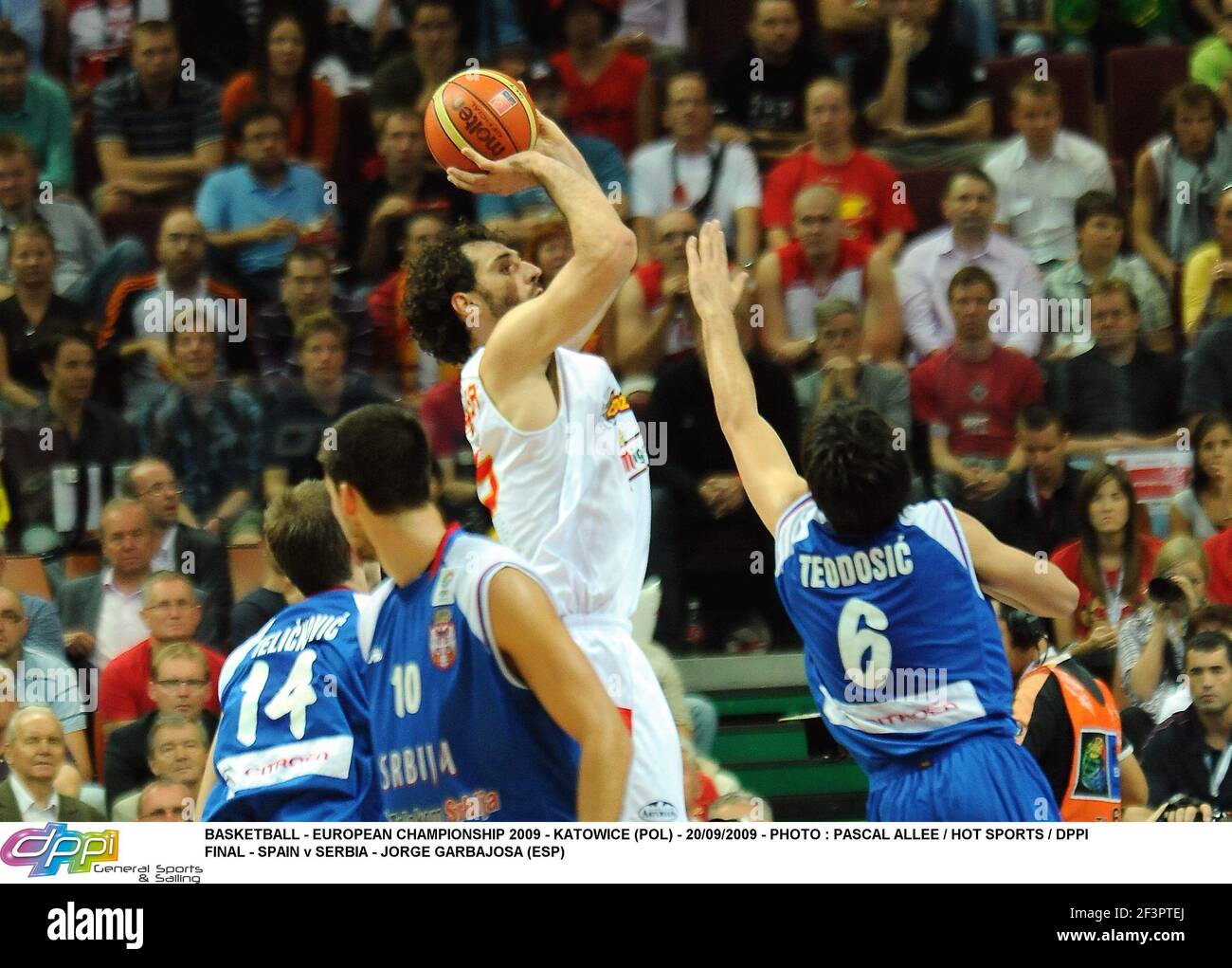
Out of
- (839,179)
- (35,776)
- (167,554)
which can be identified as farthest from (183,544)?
(839,179)

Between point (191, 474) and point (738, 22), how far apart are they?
11.2 feet

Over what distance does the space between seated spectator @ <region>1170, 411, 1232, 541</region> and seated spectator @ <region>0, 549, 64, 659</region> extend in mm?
3918

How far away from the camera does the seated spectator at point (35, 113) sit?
342 inches

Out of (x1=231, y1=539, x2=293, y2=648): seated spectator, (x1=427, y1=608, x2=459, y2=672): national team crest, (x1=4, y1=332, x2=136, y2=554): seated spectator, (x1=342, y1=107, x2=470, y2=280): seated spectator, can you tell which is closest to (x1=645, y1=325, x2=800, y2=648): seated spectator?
(x1=231, y1=539, x2=293, y2=648): seated spectator

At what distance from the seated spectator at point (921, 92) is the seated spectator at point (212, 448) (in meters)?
3.00

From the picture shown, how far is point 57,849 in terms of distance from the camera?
551cm

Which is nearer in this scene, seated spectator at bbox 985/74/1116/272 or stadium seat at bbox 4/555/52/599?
stadium seat at bbox 4/555/52/599

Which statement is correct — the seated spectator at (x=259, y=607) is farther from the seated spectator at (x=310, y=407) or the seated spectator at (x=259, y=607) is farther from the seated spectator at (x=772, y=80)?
the seated spectator at (x=772, y=80)

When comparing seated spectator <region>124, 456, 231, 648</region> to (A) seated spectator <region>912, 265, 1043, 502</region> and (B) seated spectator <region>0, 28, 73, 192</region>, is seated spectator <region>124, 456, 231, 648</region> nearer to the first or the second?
(B) seated spectator <region>0, 28, 73, 192</region>

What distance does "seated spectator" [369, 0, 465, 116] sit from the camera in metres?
8.53

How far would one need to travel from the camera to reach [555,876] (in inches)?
210
